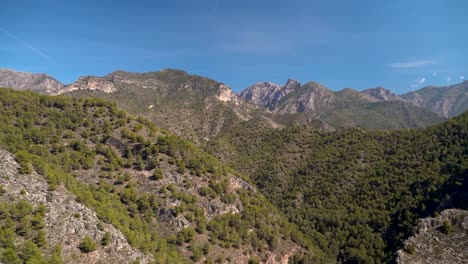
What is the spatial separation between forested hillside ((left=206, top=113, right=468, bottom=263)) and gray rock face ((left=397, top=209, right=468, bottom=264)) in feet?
15.1

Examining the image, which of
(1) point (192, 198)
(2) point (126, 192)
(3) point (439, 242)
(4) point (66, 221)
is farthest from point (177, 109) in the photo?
(3) point (439, 242)

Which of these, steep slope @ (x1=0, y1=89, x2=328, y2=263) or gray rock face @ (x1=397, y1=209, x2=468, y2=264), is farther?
gray rock face @ (x1=397, y1=209, x2=468, y2=264)

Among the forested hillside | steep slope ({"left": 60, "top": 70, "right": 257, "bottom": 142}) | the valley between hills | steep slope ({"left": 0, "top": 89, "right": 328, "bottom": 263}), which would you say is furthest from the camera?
steep slope ({"left": 60, "top": 70, "right": 257, "bottom": 142})

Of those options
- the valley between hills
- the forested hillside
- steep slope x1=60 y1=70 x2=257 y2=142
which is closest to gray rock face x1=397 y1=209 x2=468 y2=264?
the valley between hills

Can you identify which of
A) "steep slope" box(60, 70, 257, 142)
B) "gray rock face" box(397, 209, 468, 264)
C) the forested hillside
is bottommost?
"gray rock face" box(397, 209, 468, 264)

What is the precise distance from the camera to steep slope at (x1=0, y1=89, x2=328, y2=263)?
40.2 m

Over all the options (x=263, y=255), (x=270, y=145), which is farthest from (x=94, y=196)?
(x=270, y=145)

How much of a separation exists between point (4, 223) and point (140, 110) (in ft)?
450

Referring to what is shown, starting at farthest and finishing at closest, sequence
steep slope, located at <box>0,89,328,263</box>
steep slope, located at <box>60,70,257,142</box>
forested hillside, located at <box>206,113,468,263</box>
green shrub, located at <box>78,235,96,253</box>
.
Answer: steep slope, located at <box>60,70,257,142</box>
forested hillside, located at <box>206,113,468,263</box>
steep slope, located at <box>0,89,328,263</box>
green shrub, located at <box>78,235,96,253</box>

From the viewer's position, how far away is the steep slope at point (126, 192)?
40219mm

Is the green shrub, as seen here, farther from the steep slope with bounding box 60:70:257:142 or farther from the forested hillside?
the steep slope with bounding box 60:70:257:142

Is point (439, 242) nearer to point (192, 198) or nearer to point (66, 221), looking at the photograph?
point (192, 198)

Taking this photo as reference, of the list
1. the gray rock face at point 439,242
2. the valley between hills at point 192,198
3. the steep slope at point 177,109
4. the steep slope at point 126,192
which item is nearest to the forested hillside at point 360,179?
the valley between hills at point 192,198

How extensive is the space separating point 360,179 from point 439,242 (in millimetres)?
36673
